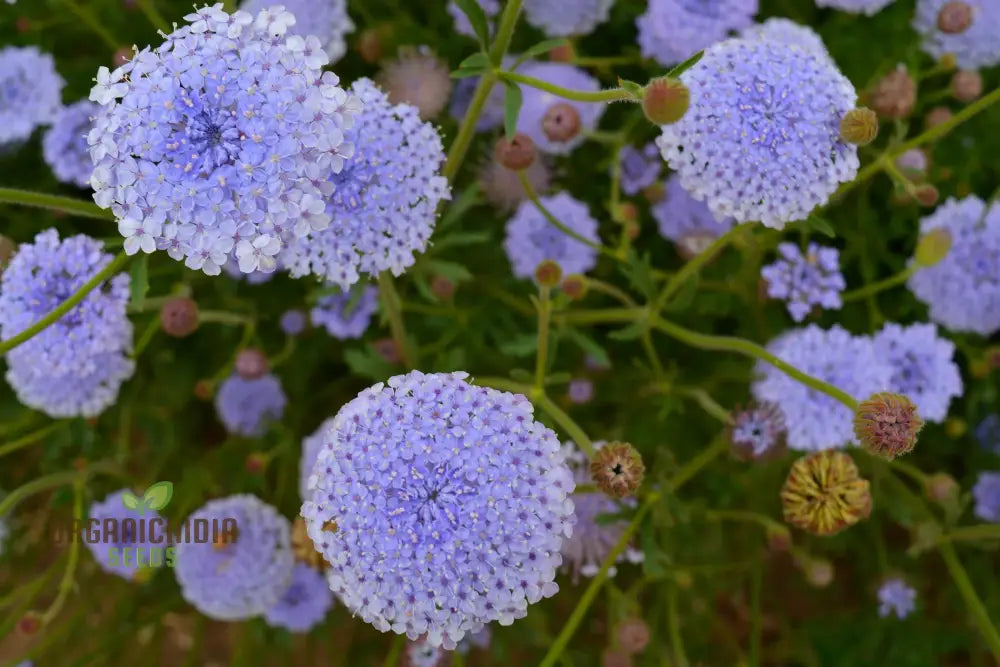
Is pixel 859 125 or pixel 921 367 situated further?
pixel 921 367

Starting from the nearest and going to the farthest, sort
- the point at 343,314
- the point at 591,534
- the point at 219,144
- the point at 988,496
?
the point at 219,144
the point at 591,534
the point at 343,314
the point at 988,496

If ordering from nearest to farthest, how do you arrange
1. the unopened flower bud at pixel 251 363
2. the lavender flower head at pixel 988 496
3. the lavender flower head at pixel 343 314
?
the unopened flower bud at pixel 251 363
the lavender flower head at pixel 343 314
the lavender flower head at pixel 988 496

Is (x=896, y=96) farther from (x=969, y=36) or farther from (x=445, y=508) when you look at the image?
(x=445, y=508)

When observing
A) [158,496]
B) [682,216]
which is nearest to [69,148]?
[158,496]

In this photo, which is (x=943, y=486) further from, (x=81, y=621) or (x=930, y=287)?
(x=81, y=621)

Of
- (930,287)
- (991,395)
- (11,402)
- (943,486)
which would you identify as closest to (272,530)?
(11,402)

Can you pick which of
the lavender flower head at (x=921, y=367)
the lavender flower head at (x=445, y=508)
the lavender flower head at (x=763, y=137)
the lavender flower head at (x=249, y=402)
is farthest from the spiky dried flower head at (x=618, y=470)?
the lavender flower head at (x=249, y=402)

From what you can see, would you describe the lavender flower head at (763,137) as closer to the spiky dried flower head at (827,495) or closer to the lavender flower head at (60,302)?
the spiky dried flower head at (827,495)
